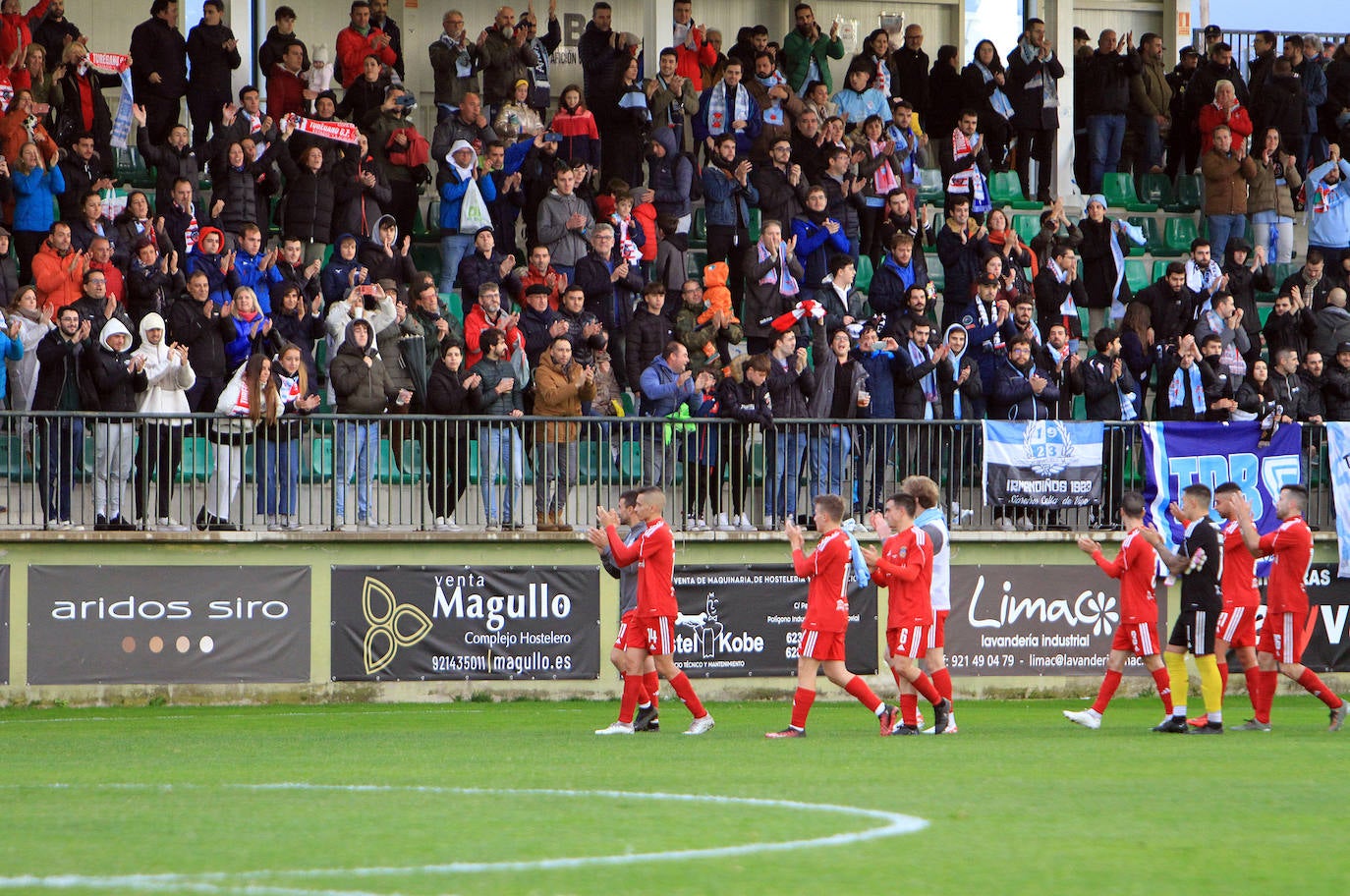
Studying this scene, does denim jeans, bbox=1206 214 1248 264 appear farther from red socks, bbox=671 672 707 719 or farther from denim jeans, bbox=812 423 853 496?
red socks, bbox=671 672 707 719

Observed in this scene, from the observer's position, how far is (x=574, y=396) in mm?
19406

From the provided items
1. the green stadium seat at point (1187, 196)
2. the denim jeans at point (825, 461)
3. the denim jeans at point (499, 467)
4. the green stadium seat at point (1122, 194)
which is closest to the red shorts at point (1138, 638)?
the denim jeans at point (825, 461)

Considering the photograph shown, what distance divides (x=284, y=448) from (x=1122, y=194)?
13.7 m

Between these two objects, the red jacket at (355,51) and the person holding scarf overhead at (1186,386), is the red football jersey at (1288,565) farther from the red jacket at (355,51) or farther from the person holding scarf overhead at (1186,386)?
the red jacket at (355,51)

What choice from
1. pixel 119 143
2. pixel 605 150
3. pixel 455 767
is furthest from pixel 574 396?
pixel 455 767

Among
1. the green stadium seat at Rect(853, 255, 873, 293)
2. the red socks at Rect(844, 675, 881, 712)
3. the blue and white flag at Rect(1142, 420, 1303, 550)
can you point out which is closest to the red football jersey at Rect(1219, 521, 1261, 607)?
the red socks at Rect(844, 675, 881, 712)

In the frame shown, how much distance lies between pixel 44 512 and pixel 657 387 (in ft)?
21.0

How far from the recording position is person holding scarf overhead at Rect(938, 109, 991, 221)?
24.3m

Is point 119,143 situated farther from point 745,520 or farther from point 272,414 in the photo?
point 745,520

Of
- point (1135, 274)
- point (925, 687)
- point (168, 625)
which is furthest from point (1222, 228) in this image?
point (168, 625)

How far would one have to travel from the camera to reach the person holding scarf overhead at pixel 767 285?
2128 cm

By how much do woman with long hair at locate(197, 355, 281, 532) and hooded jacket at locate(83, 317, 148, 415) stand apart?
2.82ft

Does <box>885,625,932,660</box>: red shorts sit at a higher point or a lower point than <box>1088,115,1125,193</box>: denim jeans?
lower

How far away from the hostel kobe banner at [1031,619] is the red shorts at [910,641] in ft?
21.3
